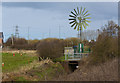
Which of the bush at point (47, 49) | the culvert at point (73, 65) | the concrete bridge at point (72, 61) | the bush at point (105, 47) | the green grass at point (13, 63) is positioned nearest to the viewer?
the green grass at point (13, 63)

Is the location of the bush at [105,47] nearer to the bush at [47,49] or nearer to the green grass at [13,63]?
the bush at [47,49]

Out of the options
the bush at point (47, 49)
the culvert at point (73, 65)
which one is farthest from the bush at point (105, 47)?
the bush at point (47, 49)

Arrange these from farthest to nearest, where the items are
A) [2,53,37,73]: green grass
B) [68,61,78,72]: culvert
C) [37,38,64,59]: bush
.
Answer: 1. [68,61,78,72]: culvert
2. [37,38,64,59]: bush
3. [2,53,37,73]: green grass

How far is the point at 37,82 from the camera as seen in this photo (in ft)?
39.0

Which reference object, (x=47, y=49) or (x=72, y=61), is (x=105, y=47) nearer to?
(x=72, y=61)

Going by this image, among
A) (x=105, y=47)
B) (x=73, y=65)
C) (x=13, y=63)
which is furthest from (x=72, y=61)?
(x=13, y=63)

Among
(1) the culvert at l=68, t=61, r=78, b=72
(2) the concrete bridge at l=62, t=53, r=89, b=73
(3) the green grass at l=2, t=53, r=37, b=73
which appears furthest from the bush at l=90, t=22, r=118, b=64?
(3) the green grass at l=2, t=53, r=37, b=73

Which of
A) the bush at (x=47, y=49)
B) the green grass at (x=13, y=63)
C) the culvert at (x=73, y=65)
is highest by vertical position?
the bush at (x=47, y=49)

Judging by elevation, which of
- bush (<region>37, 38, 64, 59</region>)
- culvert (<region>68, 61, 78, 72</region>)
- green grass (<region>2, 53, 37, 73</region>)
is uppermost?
bush (<region>37, 38, 64, 59</region>)

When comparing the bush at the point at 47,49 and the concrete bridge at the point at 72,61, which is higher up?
the bush at the point at 47,49

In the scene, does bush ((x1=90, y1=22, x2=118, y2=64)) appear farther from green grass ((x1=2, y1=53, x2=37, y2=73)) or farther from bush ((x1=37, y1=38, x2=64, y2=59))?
green grass ((x1=2, y1=53, x2=37, y2=73))

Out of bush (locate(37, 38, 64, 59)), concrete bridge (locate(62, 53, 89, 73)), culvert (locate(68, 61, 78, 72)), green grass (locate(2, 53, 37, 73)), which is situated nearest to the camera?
green grass (locate(2, 53, 37, 73))

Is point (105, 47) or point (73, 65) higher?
point (105, 47)

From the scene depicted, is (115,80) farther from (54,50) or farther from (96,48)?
(54,50)
